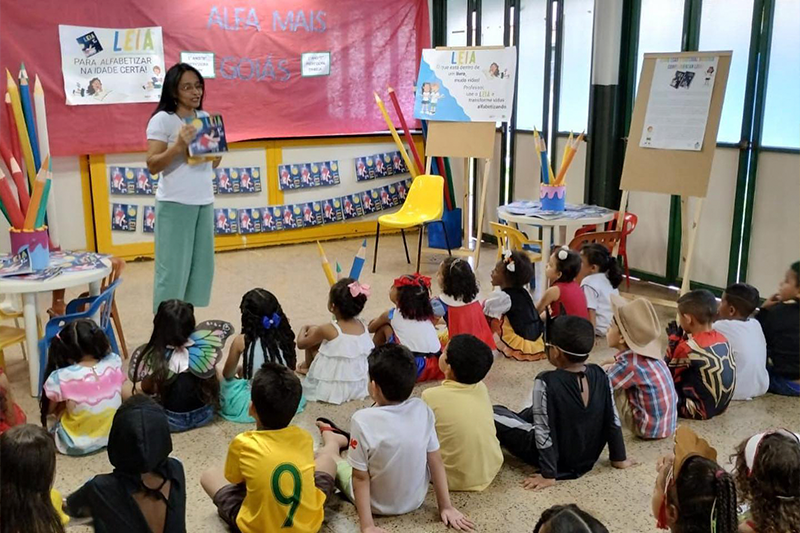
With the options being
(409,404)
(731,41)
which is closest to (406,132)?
(731,41)

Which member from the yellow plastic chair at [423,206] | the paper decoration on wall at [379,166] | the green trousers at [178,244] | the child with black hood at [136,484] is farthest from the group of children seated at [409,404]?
the paper decoration on wall at [379,166]

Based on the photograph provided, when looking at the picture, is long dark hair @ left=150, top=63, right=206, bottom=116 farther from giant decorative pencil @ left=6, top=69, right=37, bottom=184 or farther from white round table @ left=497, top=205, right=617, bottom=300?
white round table @ left=497, top=205, right=617, bottom=300

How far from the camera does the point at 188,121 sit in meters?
3.42

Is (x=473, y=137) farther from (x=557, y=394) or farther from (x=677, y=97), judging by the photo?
(x=557, y=394)

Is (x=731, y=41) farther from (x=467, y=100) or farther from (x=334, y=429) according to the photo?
(x=334, y=429)

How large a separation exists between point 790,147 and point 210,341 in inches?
134

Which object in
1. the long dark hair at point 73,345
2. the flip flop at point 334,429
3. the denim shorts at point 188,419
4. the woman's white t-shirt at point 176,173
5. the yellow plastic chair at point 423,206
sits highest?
the woman's white t-shirt at point 176,173

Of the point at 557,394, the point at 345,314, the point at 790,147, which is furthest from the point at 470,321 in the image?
the point at 790,147

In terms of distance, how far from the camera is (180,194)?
3.45 m

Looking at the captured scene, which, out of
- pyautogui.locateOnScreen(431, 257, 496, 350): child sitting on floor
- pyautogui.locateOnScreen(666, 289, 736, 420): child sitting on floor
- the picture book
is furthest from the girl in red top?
the picture book

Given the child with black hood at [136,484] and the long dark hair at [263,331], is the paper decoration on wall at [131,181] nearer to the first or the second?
the long dark hair at [263,331]

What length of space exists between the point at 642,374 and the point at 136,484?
1839 mm

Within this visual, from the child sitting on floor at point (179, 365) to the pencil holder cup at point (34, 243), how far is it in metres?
0.68

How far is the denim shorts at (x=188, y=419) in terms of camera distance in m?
2.99
